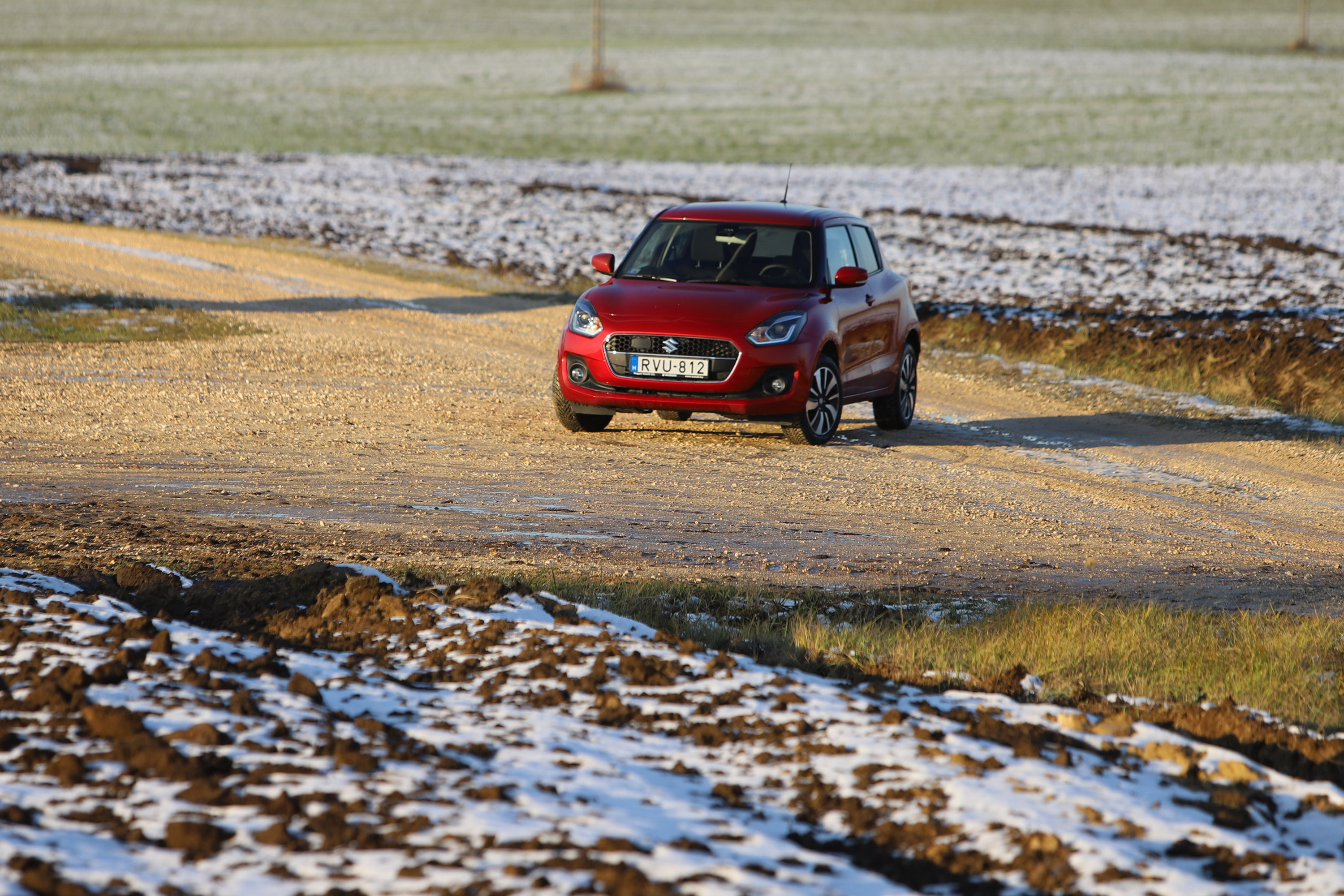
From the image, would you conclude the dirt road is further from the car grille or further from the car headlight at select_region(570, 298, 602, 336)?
the car headlight at select_region(570, 298, 602, 336)

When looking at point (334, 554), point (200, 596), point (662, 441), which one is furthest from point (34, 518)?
point (662, 441)

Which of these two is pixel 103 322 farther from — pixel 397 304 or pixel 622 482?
pixel 622 482

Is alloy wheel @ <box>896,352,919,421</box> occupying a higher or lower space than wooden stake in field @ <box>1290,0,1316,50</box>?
lower

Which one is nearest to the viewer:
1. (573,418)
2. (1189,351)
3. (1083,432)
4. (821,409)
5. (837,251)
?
(821,409)

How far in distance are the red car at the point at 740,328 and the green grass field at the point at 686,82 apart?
3818cm

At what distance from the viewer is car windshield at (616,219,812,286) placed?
39.0 feet

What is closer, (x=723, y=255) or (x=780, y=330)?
(x=780, y=330)

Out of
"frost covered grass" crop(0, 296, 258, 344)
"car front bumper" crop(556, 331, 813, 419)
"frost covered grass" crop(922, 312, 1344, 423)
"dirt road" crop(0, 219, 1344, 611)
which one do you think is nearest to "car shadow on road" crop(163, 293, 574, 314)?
"frost covered grass" crop(0, 296, 258, 344)

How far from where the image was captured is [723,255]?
12016mm

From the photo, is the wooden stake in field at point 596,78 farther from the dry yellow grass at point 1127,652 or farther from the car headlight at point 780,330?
the dry yellow grass at point 1127,652

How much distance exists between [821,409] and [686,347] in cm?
129

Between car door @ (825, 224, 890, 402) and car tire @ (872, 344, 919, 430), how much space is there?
0.43 meters

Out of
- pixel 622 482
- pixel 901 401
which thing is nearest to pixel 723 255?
pixel 901 401

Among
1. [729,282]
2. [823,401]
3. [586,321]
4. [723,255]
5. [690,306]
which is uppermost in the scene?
[723,255]
